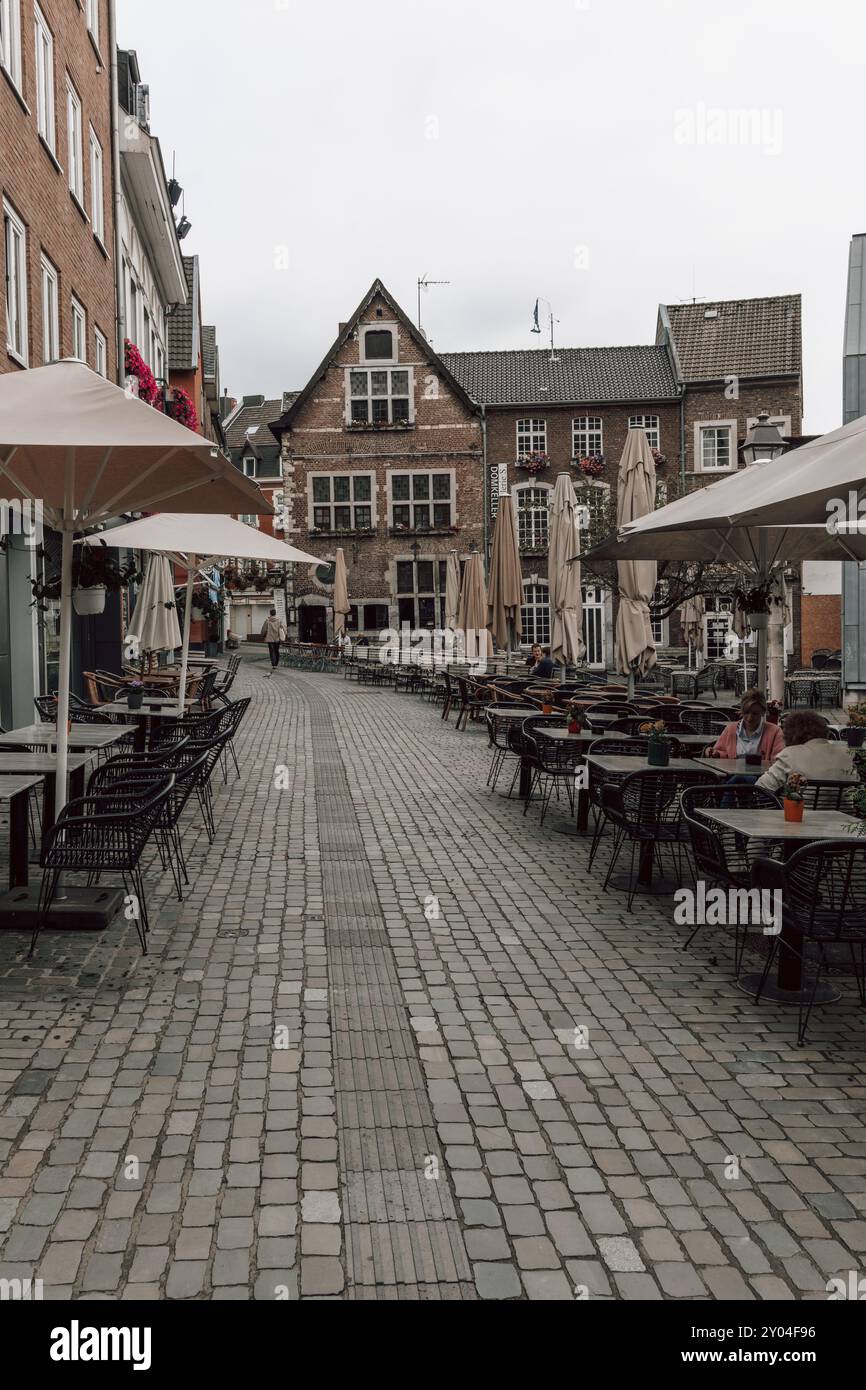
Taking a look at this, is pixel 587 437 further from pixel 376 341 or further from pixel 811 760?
pixel 811 760

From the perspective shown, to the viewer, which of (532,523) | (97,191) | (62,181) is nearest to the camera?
(62,181)

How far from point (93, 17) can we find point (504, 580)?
11306 millimetres

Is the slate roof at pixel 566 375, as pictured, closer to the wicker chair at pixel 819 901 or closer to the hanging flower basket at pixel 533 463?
the hanging flower basket at pixel 533 463

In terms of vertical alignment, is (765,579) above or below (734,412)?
below

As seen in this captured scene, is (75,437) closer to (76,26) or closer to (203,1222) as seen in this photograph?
(203,1222)

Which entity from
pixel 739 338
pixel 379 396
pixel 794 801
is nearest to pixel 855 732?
pixel 794 801

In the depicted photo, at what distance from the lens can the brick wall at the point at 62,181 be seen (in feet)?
44.6

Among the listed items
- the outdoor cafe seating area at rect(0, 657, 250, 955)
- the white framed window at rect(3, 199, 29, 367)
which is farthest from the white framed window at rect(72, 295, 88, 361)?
the outdoor cafe seating area at rect(0, 657, 250, 955)

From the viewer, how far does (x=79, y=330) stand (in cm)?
1819

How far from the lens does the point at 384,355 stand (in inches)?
1731

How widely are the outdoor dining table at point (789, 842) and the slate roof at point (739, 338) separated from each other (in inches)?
1563

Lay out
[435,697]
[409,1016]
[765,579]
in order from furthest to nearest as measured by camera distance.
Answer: [435,697] → [765,579] → [409,1016]

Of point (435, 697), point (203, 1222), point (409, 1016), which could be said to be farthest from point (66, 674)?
point (435, 697)
